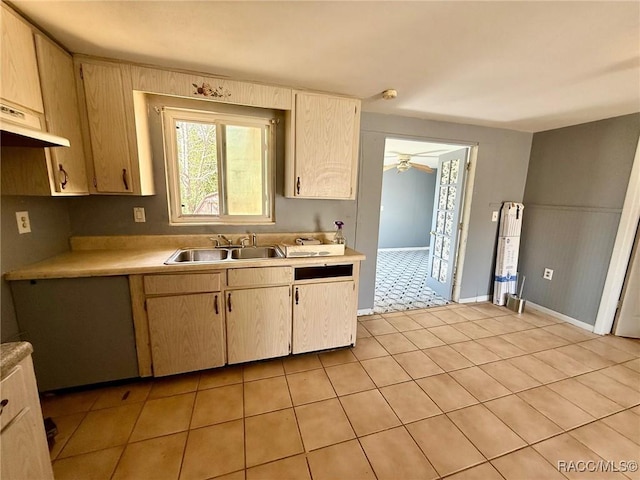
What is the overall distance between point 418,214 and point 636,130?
4317mm

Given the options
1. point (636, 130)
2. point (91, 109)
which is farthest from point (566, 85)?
point (91, 109)

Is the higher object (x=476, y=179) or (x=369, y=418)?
(x=476, y=179)

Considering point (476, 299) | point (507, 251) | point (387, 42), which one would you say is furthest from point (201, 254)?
point (507, 251)

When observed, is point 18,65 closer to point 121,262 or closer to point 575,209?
point 121,262

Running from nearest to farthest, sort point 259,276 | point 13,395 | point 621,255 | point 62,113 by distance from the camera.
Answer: point 13,395 → point 62,113 → point 259,276 → point 621,255

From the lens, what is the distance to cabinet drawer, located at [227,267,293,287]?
193 centimetres

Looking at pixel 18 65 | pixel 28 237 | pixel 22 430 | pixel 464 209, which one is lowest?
pixel 22 430

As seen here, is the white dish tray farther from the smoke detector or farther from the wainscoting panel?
the wainscoting panel

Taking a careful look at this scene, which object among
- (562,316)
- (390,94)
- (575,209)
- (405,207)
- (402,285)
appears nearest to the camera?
(390,94)

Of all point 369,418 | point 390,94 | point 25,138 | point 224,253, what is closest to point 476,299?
point 369,418

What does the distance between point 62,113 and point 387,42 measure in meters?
2.02

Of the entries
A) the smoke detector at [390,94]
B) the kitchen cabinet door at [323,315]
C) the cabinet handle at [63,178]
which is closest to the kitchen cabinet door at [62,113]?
the cabinet handle at [63,178]

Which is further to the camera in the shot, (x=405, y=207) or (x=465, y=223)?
(x=405, y=207)

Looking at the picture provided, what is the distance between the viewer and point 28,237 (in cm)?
168
